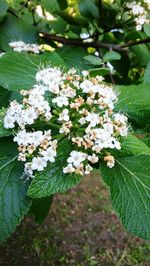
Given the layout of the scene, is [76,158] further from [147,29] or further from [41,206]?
[147,29]

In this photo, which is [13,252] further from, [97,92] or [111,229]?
[97,92]

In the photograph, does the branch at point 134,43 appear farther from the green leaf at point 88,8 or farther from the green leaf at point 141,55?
the green leaf at point 88,8

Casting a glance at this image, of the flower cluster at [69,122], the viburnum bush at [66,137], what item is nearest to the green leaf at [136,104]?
the viburnum bush at [66,137]

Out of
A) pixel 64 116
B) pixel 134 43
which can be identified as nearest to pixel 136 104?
pixel 64 116

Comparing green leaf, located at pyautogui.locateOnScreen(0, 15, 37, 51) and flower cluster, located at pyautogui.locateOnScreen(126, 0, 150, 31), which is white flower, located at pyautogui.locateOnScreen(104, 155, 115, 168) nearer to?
flower cluster, located at pyautogui.locateOnScreen(126, 0, 150, 31)

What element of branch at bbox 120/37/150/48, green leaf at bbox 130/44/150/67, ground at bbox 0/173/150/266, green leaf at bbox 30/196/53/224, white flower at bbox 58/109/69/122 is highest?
branch at bbox 120/37/150/48

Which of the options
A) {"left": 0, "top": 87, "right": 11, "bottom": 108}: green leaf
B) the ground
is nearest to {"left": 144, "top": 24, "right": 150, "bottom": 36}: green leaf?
{"left": 0, "top": 87, "right": 11, "bottom": 108}: green leaf
